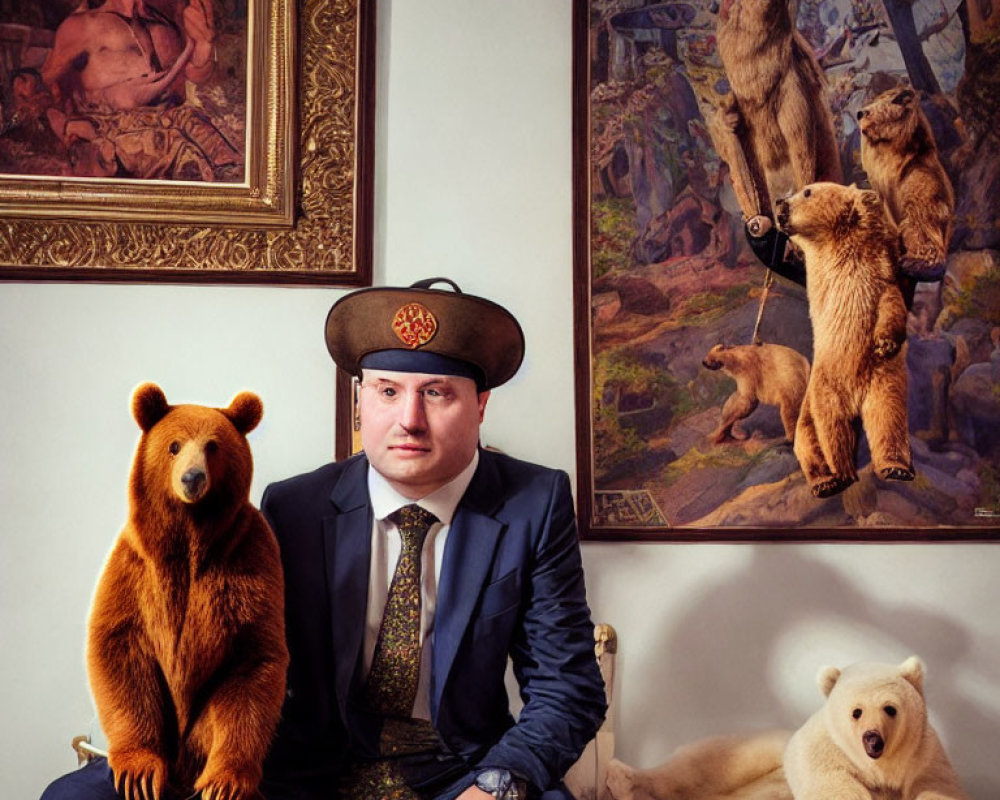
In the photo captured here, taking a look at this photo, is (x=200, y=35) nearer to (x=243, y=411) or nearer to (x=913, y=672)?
(x=243, y=411)

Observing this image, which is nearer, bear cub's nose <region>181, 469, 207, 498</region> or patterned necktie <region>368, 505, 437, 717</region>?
bear cub's nose <region>181, 469, 207, 498</region>

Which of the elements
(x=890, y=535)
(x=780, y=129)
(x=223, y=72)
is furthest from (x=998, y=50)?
(x=223, y=72)

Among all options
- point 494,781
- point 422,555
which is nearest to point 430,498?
point 422,555

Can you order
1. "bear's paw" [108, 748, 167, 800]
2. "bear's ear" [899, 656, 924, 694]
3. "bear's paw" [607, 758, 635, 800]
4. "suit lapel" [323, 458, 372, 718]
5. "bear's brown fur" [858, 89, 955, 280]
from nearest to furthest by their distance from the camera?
"bear's paw" [108, 748, 167, 800] → "suit lapel" [323, 458, 372, 718] → "bear's ear" [899, 656, 924, 694] → "bear's paw" [607, 758, 635, 800] → "bear's brown fur" [858, 89, 955, 280]

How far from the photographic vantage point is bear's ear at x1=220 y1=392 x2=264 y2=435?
1.35 m

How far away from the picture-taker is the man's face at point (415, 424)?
58.3 inches

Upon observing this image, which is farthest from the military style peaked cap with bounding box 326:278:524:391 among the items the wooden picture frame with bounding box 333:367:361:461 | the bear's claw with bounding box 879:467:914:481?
the bear's claw with bounding box 879:467:914:481

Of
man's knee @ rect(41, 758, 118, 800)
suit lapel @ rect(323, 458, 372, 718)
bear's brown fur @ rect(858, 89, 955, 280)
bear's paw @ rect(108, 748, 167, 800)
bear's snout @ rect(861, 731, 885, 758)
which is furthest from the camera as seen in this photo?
bear's brown fur @ rect(858, 89, 955, 280)

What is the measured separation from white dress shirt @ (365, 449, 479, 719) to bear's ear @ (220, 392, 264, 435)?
32 centimetres

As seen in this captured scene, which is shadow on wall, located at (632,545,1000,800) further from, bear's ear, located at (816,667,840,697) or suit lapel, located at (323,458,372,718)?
suit lapel, located at (323,458,372,718)

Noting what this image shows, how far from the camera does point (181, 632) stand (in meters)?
1.24

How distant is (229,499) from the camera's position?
4.25 ft

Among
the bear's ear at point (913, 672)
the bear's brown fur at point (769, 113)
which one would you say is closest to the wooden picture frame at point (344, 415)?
the bear's brown fur at point (769, 113)

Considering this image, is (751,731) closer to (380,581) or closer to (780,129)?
(380,581)
